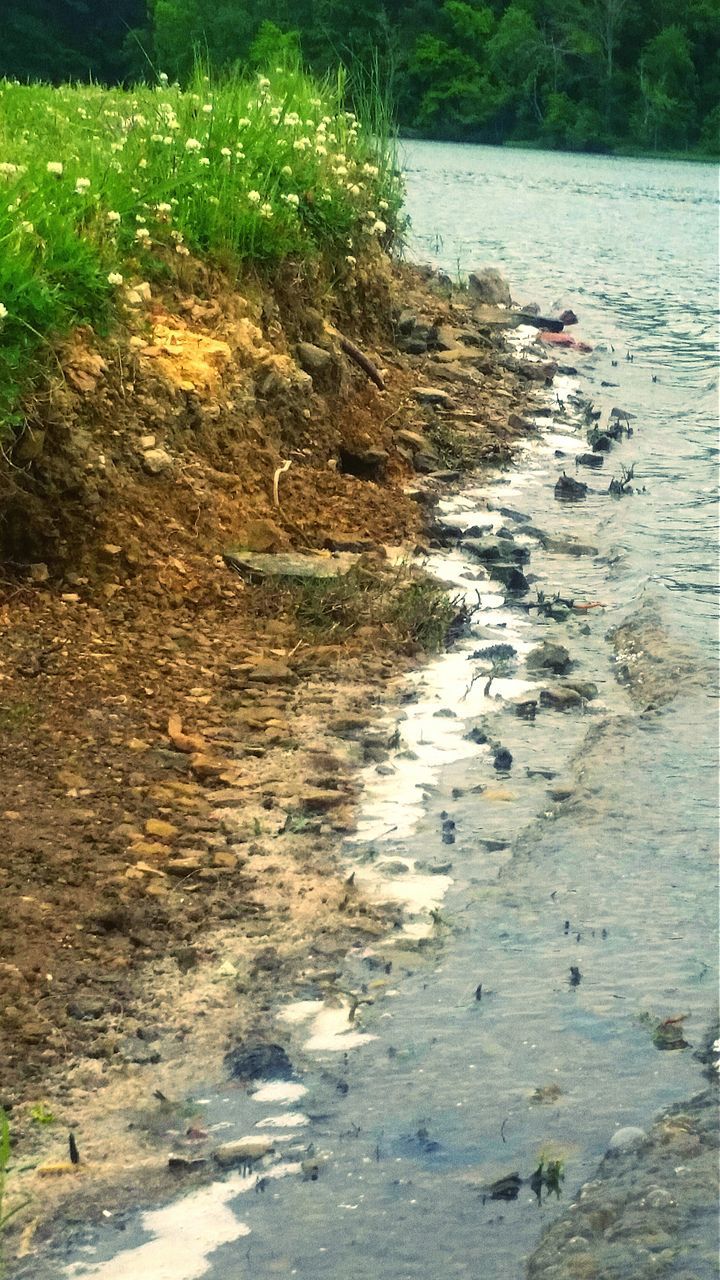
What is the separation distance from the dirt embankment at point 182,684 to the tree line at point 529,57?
1477 inches

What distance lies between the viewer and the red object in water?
13.8 metres

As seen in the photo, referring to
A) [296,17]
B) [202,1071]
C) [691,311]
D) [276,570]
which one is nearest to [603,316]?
[691,311]

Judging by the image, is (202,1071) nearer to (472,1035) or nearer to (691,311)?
(472,1035)

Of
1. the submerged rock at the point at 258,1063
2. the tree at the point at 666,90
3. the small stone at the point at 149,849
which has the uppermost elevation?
the tree at the point at 666,90

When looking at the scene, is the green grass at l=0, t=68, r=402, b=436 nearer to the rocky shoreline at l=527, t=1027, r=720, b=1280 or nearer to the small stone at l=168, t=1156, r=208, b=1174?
the small stone at l=168, t=1156, r=208, b=1174

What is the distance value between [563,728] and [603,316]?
11.3 m

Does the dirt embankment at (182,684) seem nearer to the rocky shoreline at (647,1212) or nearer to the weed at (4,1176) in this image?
the weed at (4,1176)

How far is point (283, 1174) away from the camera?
3.03 meters

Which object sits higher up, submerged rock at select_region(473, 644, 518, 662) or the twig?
the twig

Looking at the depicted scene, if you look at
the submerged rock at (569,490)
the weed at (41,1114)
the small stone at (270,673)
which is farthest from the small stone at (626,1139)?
the submerged rock at (569,490)

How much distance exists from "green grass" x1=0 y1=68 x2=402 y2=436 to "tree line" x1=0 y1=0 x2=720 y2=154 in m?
35.0

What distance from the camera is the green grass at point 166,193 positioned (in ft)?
18.5

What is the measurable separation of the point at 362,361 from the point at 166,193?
1928 mm

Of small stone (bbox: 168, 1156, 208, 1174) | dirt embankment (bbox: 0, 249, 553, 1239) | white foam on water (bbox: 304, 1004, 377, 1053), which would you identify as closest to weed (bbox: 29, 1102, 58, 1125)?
dirt embankment (bbox: 0, 249, 553, 1239)
